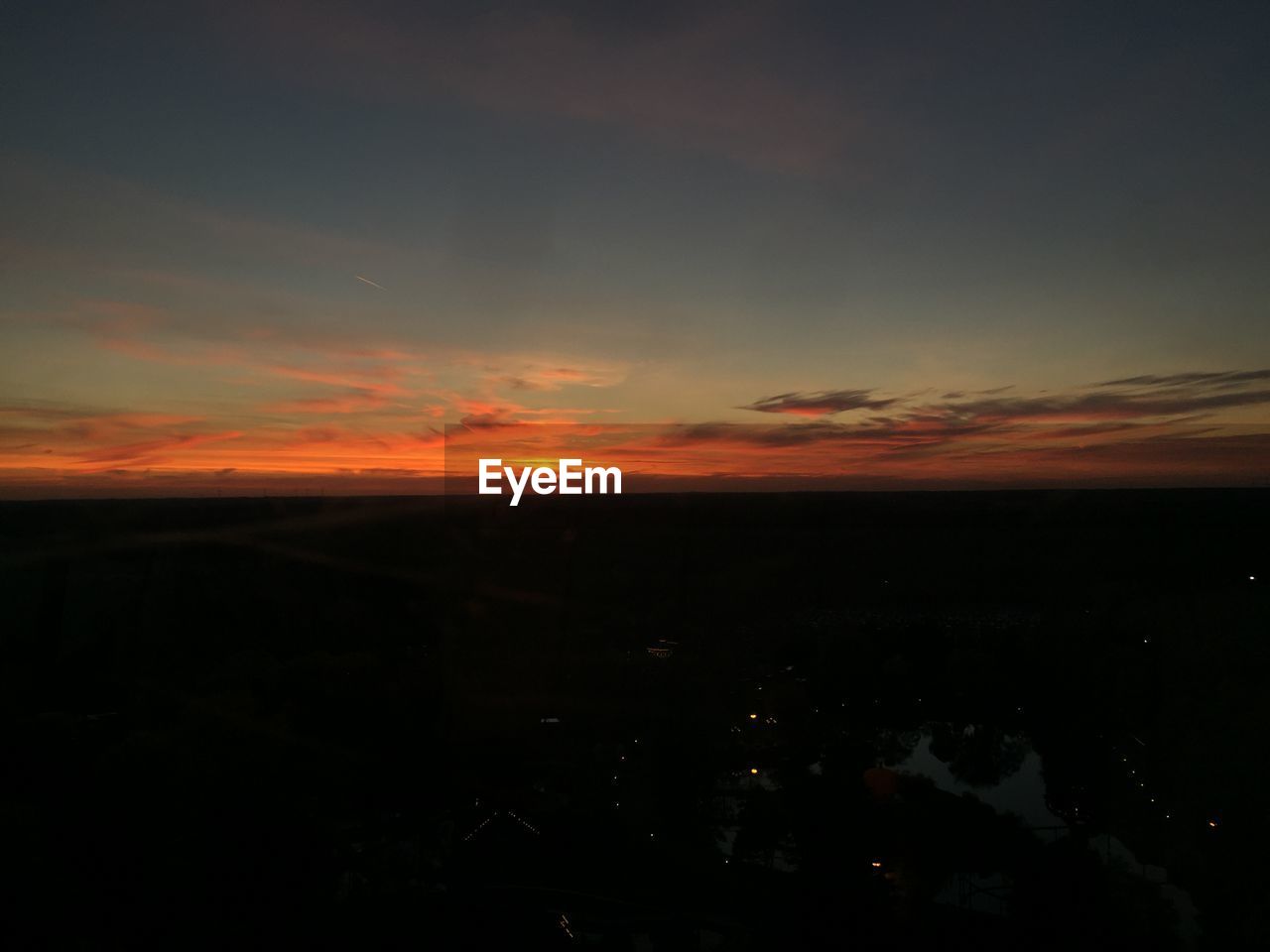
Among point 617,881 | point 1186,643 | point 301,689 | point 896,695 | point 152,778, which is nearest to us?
point 617,881

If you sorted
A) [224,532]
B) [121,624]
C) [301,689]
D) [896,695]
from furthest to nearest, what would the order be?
[224,532] → [121,624] → [896,695] → [301,689]

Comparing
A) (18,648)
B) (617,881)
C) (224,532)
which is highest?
(224,532)

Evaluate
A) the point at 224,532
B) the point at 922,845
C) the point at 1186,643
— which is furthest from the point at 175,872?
the point at 224,532

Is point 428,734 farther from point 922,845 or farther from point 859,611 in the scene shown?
point 859,611

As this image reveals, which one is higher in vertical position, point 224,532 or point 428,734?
point 224,532

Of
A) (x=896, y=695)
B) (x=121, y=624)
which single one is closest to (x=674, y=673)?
(x=896, y=695)

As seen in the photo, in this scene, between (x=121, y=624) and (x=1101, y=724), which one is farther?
(x=121, y=624)
